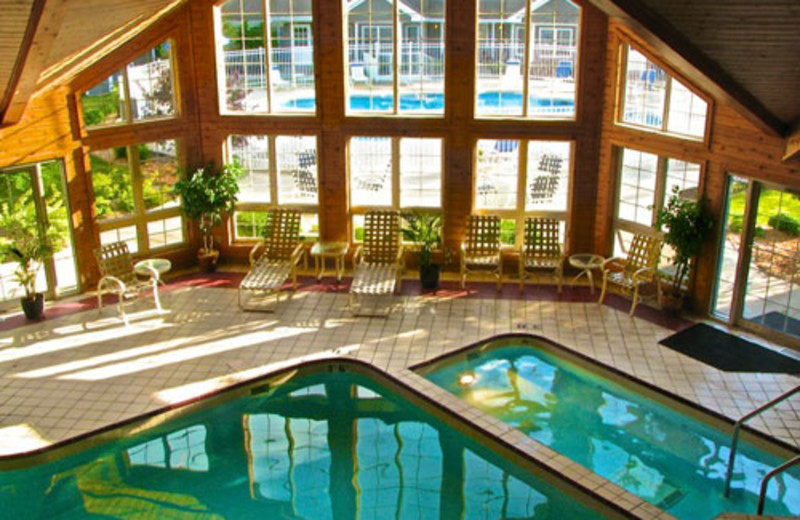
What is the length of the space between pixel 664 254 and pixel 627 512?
5332mm

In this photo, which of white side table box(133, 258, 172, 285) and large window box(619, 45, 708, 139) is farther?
white side table box(133, 258, 172, 285)

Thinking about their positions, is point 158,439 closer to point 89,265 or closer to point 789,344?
point 89,265

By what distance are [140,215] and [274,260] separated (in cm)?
224

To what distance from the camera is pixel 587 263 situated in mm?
12320

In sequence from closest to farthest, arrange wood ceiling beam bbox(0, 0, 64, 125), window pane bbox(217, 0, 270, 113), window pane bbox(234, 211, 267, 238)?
wood ceiling beam bbox(0, 0, 64, 125) → window pane bbox(217, 0, 270, 113) → window pane bbox(234, 211, 267, 238)

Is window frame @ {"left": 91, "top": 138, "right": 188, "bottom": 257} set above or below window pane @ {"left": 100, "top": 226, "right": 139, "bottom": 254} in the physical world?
above

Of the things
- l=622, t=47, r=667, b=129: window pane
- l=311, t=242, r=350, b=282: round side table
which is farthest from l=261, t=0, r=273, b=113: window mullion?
l=622, t=47, r=667, b=129: window pane

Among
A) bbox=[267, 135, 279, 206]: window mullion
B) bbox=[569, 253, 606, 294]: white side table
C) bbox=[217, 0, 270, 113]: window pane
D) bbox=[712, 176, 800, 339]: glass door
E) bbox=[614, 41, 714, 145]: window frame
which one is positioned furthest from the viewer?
bbox=[267, 135, 279, 206]: window mullion

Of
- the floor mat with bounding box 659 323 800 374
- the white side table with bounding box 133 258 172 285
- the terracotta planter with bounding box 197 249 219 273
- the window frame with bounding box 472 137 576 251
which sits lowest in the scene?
the floor mat with bounding box 659 323 800 374

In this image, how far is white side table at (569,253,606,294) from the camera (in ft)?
40.0

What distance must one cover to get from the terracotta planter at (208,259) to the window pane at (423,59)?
380 centimetres

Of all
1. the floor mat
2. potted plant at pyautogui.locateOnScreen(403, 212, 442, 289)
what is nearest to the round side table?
potted plant at pyautogui.locateOnScreen(403, 212, 442, 289)

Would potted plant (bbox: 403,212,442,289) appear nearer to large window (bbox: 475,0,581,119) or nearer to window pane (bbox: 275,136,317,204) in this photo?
window pane (bbox: 275,136,317,204)

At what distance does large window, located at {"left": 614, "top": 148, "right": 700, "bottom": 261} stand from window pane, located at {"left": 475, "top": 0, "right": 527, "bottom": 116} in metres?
1.88
